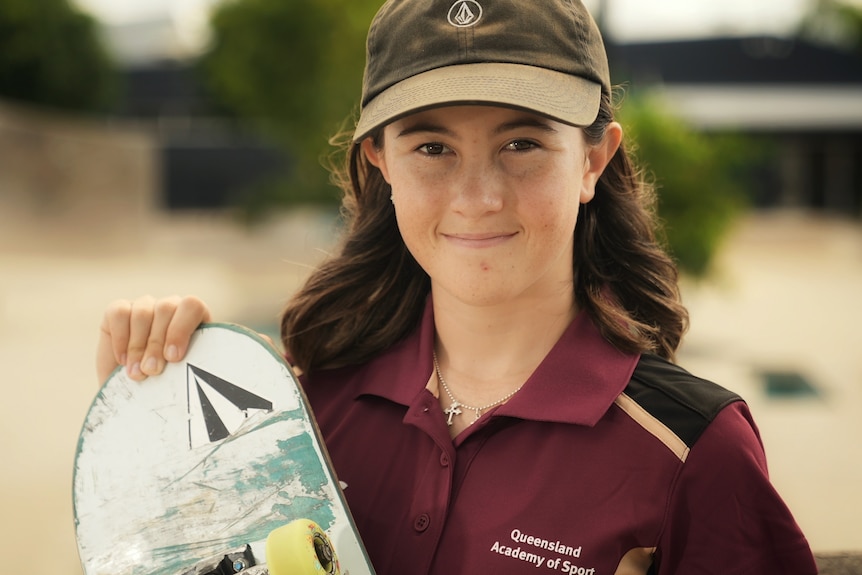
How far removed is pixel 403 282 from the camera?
213 cm

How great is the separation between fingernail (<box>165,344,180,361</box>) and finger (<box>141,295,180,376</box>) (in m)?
0.02

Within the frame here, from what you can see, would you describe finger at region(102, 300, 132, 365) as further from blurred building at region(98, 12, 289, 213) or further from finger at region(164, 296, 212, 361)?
blurred building at region(98, 12, 289, 213)

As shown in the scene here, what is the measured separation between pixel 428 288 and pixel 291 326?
1.01 feet

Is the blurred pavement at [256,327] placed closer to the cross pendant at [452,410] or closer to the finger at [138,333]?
the finger at [138,333]

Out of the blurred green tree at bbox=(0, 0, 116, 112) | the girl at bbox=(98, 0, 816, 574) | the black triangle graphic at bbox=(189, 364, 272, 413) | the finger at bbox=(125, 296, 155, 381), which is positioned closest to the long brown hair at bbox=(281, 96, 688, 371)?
the girl at bbox=(98, 0, 816, 574)

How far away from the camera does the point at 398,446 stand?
1.84 m

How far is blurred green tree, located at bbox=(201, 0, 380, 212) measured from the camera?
1273 cm

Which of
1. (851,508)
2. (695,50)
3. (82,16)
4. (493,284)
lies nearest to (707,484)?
(493,284)

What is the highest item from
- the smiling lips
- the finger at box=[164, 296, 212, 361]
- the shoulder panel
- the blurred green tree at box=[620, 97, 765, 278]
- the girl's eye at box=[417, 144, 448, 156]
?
the girl's eye at box=[417, 144, 448, 156]

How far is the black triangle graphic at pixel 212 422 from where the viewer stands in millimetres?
1876

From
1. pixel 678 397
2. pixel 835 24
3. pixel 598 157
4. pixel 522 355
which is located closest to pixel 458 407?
pixel 522 355

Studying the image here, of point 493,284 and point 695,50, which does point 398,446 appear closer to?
point 493,284

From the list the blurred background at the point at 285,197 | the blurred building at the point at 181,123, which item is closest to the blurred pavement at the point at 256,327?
the blurred background at the point at 285,197

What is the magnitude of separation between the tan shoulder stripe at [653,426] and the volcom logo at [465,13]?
651 millimetres
